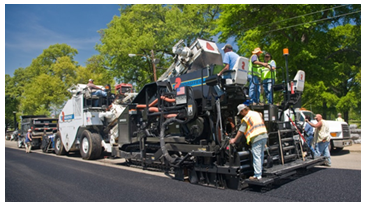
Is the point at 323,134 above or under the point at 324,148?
above

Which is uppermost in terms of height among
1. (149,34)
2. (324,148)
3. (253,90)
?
(149,34)

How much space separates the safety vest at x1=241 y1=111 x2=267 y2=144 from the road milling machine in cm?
36

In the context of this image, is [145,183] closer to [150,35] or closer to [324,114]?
[150,35]

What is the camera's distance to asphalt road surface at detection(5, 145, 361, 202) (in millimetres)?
5316

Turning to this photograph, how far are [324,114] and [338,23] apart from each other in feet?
25.8

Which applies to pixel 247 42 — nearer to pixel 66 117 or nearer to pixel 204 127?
pixel 66 117

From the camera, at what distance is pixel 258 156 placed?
17.1ft

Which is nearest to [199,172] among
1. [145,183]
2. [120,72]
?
[145,183]

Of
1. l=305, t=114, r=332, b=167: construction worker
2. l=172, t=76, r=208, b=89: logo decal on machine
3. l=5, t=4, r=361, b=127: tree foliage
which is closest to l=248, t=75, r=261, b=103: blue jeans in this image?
l=172, t=76, r=208, b=89: logo decal on machine

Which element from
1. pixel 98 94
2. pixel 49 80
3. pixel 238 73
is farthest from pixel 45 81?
pixel 238 73

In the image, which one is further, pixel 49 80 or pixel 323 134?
pixel 49 80

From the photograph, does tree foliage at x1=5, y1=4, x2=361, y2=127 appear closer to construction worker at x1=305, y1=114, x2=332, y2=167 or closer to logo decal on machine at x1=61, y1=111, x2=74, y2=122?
construction worker at x1=305, y1=114, x2=332, y2=167

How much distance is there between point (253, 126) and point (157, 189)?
7.89 ft

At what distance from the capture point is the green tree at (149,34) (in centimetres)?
2114
